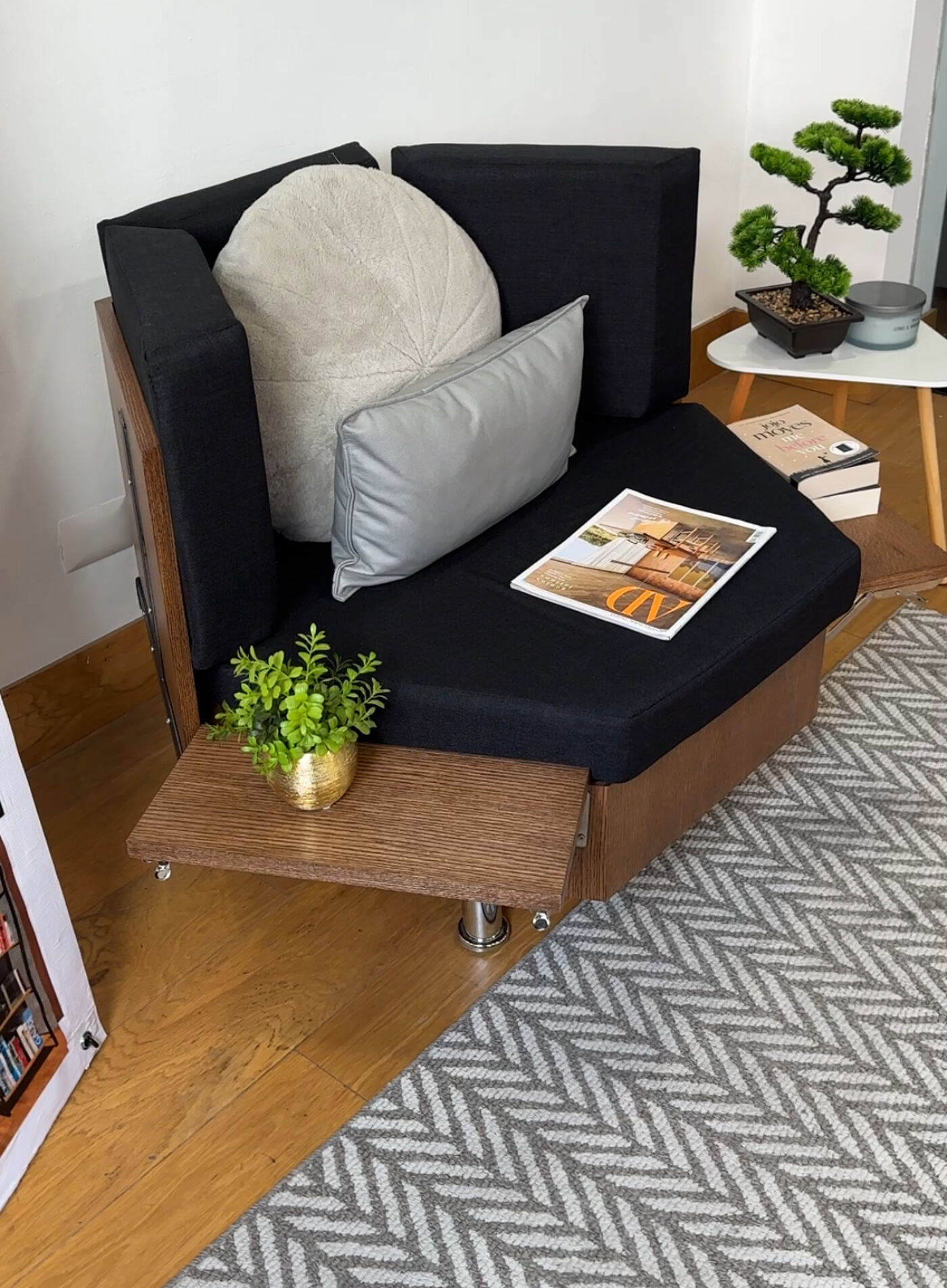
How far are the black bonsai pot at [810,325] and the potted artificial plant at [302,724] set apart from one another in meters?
1.17

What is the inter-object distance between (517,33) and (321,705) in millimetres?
1468

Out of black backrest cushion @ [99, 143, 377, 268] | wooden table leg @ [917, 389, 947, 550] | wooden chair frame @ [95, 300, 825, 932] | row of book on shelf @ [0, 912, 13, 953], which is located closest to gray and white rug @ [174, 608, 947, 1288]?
wooden chair frame @ [95, 300, 825, 932]

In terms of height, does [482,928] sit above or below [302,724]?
below

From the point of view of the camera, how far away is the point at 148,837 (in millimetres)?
1448

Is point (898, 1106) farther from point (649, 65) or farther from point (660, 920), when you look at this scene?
point (649, 65)

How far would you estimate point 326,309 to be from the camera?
1756 mm

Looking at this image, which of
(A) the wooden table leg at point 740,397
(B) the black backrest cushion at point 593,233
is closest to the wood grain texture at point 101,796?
(B) the black backrest cushion at point 593,233

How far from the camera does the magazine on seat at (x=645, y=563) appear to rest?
1645mm

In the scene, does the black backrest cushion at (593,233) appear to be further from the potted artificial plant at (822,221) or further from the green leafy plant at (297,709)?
the green leafy plant at (297,709)

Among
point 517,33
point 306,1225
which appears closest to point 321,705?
point 306,1225

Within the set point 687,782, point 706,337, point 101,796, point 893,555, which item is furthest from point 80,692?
point 706,337

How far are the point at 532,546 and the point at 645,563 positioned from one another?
160 mm

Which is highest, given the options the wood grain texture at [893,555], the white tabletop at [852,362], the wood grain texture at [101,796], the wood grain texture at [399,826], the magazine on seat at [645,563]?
the white tabletop at [852,362]

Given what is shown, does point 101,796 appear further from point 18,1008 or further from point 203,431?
point 203,431
